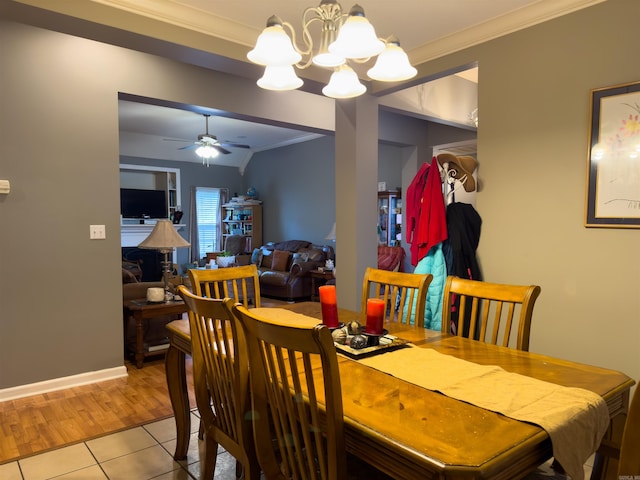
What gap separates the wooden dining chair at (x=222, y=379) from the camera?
59.4 inches

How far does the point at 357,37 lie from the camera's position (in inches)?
62.8

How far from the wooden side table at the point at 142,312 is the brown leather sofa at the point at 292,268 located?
2886mm

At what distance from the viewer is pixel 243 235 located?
9195 millimetres

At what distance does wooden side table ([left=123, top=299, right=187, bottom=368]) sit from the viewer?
3609 mm

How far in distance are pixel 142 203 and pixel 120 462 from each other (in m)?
6.85

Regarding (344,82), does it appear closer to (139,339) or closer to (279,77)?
(279,77)

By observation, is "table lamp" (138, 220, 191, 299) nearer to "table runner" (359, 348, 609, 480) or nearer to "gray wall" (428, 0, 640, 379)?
"gray wall" (428, 0, 640, 379)

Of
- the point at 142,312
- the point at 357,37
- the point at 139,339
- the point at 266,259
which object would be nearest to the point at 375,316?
the point at 357,37

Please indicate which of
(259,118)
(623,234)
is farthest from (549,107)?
(259,118)

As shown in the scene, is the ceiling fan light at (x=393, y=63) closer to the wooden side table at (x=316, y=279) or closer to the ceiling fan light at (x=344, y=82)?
the ceiling fan light at (x=344, y=82)

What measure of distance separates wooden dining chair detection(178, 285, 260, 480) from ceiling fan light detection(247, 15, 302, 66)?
970 mm

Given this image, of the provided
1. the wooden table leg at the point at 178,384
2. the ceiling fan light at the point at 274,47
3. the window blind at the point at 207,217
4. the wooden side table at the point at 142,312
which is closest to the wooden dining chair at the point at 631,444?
the ceiling fan light at the point at 274,47

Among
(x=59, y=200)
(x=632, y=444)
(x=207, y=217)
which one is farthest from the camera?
(x=207, y=217)

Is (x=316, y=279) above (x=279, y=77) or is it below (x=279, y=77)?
below
